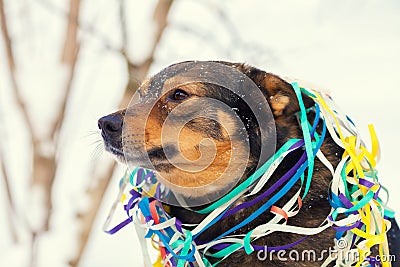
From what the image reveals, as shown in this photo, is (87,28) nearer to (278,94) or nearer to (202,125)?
(202,125)

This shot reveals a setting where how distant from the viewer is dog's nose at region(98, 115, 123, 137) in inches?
82.8

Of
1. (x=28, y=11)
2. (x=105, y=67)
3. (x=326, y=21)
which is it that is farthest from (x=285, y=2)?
(x=28, y=11)

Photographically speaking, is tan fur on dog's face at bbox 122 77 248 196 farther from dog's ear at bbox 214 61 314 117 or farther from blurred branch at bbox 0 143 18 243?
blurred branch at bbox 0 143 18 243

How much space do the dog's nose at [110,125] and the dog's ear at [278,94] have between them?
1.80 ft

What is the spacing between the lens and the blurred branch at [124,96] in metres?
3.62

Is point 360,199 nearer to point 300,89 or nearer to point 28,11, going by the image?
point 300,89

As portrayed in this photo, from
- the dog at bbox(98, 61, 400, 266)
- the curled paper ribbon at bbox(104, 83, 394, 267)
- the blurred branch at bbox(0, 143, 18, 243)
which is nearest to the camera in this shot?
the curled paper ribbon at bbox(104, 83, 394, 267)

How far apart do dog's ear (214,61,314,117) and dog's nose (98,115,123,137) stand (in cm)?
55

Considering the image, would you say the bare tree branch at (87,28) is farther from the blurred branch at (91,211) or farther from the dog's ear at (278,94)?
the dog's ear at (278,94)

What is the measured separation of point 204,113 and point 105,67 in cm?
383

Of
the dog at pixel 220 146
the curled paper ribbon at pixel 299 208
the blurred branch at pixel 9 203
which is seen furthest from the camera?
the blurred branch at pixel 9 203

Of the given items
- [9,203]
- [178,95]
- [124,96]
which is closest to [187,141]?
[178,95]

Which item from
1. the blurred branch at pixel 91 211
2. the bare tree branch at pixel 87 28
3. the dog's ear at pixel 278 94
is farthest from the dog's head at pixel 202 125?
the blurred branch at pixel 91 211

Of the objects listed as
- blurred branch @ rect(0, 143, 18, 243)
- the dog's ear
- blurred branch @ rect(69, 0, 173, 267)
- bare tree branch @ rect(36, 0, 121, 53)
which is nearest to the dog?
the dog's ear
